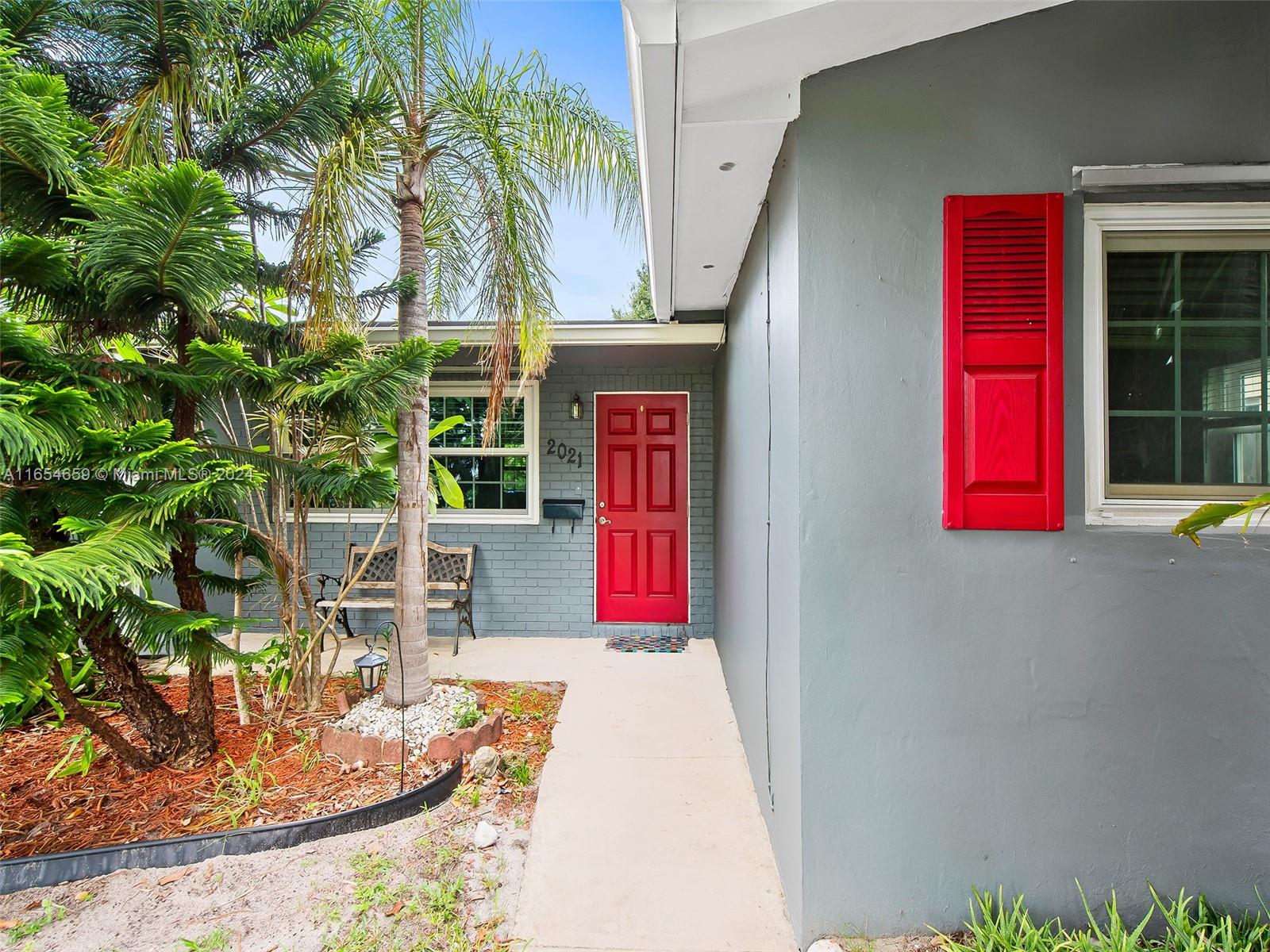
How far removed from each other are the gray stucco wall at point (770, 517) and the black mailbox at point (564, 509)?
192 centimetres

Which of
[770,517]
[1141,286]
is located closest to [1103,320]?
[1141,286]

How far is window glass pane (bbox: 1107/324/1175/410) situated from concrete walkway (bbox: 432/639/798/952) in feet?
6.20

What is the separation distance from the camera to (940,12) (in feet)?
5.03

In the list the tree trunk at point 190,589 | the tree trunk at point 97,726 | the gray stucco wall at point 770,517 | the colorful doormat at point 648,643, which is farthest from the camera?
the colorful doormat at point 648,643

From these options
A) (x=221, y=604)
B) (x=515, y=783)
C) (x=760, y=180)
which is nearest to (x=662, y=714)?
(x=515, y=783)

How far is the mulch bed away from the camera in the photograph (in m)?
2.15

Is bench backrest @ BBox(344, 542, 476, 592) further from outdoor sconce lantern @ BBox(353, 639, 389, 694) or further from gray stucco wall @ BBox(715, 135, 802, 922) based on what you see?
gray stucco wall @ BBox(715, 135, 802, 922)

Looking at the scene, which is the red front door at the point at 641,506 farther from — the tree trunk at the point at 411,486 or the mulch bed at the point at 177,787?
the tree trunk at the point at 411,486

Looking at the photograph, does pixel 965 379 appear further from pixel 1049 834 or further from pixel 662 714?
pixel 662 714

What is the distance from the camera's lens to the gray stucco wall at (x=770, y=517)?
1776 mm

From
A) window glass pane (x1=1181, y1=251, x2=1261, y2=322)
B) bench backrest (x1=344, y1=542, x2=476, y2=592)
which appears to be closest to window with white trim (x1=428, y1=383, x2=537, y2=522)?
bench backrest (x1=344, y1=542, x2=476, y2=592)

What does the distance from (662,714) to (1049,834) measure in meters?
2.04

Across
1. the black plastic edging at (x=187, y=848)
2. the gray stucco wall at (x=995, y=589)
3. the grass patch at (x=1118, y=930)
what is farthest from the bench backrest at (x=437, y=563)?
the grass patch at (x=1118, y=930)

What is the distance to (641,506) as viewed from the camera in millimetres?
5184
